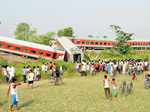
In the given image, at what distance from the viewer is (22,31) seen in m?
73.2

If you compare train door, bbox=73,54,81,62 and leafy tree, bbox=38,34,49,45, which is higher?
leafy tree, bbox=38,34,49,45

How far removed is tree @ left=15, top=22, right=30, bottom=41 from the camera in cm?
7049

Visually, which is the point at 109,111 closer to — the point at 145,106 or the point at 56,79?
the point at 145,106

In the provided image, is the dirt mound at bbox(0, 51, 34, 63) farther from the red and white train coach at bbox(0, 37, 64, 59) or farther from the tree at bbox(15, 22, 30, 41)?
the tree at bbox(15, 22, 30, 41)

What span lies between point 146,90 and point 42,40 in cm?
6824

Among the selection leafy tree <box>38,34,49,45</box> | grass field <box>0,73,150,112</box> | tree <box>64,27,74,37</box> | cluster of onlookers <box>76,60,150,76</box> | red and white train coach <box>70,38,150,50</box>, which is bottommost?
grass field <box>0,73,150,112</box>

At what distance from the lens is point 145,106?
27.1 ft

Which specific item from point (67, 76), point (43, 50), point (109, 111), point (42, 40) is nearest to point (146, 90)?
point (109, 111)

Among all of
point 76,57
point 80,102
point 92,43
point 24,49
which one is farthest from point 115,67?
point 92,43

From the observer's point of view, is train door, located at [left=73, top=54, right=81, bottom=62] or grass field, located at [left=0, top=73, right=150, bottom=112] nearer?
grass field, located at [left=0, top=73, right=150, bottom=112]

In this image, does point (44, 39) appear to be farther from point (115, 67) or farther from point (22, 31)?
point (115, 67)

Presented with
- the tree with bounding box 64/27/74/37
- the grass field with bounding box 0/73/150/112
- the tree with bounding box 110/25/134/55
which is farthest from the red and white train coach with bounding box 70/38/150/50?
the tree with bounding box 64/27/74/37

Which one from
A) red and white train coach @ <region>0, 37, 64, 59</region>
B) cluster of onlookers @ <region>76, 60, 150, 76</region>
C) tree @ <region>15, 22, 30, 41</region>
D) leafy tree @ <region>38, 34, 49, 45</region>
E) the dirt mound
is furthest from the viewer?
leafy tree @ <region>38, 34, 49, 45</region>

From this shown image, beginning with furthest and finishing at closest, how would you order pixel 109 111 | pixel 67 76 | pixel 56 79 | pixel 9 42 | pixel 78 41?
pixel 78 41, pixel 9 42, pixel 67 76, pixel 56 79, pixel 109 111
